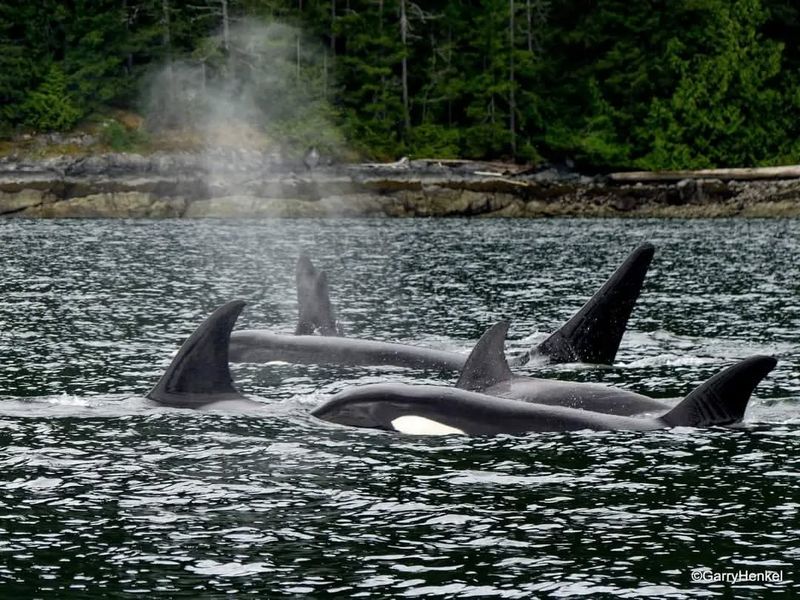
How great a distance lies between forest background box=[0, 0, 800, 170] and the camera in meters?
95.6

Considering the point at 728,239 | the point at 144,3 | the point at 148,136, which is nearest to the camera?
the point at 728,239

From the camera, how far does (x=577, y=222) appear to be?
79.4 meters

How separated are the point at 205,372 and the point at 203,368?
0.07 metres

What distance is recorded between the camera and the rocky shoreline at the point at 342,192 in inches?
3314

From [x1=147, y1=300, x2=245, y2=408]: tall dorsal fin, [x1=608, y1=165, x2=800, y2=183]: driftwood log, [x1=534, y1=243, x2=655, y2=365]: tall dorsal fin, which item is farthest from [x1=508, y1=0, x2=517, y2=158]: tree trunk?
[x1=147, y1=300, x2=245, y2=408]: tall dorsal fin

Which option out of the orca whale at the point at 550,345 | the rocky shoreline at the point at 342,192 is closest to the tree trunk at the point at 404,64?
the rocky shoreline at the point at 342,192

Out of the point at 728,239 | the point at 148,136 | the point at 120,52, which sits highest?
the point at 120,52

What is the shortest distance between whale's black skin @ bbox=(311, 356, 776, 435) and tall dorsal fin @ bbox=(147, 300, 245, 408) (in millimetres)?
1542

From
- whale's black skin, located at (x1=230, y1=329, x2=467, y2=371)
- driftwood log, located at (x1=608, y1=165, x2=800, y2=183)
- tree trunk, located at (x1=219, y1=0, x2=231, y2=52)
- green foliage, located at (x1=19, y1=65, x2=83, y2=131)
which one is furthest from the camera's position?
tree trunk, located at (x1=219, y1=0, x2=231, y2=52)

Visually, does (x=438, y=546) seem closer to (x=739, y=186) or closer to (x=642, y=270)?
(x=642, y=270)

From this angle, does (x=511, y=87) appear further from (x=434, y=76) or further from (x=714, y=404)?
(x=714, y=404)

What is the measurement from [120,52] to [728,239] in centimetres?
5192

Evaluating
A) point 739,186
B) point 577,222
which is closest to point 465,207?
point 577,222

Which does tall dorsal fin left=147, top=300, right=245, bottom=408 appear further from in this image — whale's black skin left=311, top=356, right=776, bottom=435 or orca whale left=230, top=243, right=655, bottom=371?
orca whale left=230, top=243, right=655, bottom=371
